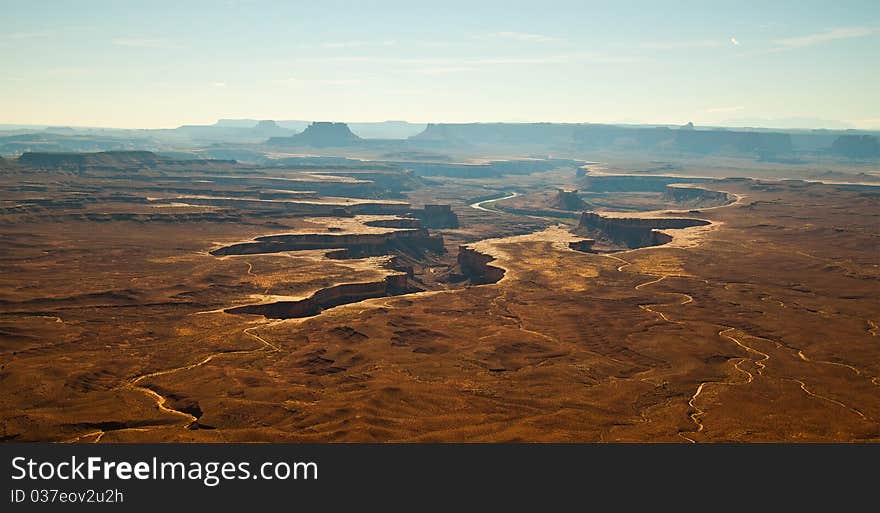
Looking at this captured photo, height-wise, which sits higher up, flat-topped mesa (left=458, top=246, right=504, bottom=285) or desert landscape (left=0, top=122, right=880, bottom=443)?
desert landscape (left=0, top=122, right=880, bottom=443)

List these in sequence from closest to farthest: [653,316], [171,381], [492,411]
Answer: [492,411] → [171,381] → [653,316]

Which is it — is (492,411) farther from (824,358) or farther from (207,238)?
(207,238)

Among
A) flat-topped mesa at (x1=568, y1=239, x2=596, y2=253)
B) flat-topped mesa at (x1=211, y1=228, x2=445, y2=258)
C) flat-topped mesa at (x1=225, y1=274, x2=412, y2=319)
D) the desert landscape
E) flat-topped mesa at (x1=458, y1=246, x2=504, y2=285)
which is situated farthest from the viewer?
flat-topped mesa at (x1=568, y1=239, x2=596, y2=253)

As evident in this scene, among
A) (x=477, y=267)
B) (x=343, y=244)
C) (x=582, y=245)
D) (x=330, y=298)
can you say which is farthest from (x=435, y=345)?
(x=582, y=245)

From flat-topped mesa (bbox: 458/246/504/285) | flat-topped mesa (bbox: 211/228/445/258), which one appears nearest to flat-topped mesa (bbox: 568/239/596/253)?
flat-topped mesa (bbox: 458/246/504/285)

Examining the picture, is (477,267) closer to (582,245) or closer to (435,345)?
(582,245)

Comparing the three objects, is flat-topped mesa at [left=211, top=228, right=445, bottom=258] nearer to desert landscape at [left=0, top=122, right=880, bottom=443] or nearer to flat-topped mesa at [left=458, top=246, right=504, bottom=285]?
desert landscape at [left=0, top=122, right=880, bottom=443]

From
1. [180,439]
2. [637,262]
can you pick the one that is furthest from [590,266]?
[180,439]
